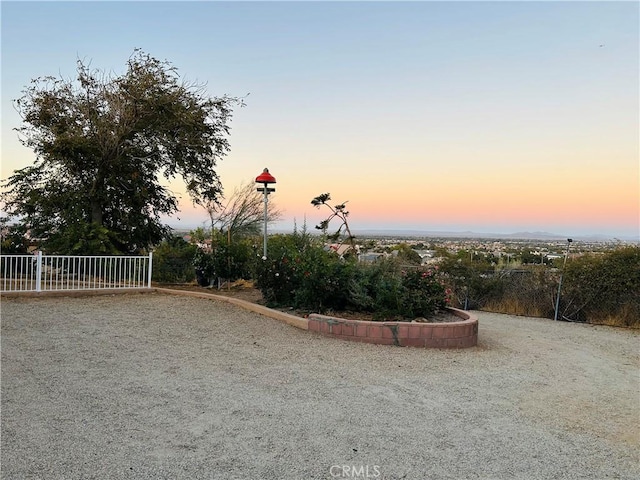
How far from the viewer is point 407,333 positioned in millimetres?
6215

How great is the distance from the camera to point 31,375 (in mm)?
4309

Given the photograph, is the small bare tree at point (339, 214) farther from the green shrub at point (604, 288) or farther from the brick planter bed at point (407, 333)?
the green shrub at point (604, 288)

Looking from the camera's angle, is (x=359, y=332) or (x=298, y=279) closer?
(x=359, y=332)

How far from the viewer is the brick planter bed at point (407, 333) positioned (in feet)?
20.4

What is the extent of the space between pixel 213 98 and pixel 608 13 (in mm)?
9777

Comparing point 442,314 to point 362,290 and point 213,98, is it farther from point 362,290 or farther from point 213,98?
point 213,98

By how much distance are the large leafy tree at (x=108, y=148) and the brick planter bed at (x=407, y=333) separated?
288 inches

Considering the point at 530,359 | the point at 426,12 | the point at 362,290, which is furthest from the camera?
the point at 426,12

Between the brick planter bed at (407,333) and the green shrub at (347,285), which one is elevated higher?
the green shrub at (347,285)

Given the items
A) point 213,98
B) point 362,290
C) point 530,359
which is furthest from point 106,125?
point 530,359

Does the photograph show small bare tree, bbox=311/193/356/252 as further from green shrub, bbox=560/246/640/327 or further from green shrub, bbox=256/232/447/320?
green shrub, bbox=560/246/640/327

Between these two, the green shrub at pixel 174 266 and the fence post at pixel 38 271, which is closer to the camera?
the fence post at pixel 38 271

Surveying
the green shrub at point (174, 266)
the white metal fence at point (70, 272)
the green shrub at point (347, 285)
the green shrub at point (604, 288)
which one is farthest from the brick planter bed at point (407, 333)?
the green shrub at point (174, 266)

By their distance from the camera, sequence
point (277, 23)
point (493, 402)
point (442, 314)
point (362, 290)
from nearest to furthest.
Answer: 1. point (493, 402)
2. point (362, 290)
3. point (442, 314)
4. point (277, 23)
